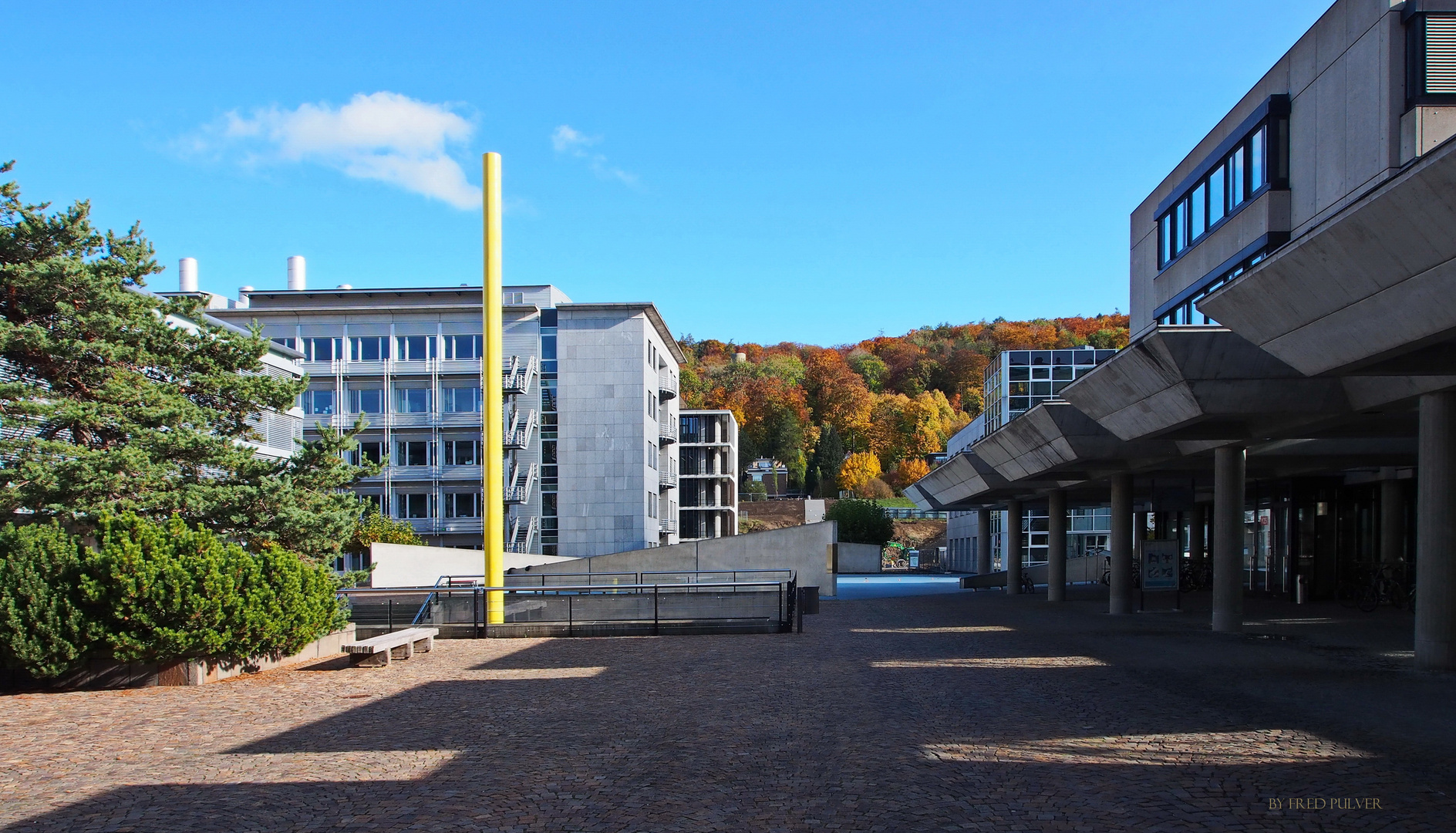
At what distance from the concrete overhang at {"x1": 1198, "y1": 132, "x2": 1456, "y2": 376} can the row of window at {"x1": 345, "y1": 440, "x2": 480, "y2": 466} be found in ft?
163

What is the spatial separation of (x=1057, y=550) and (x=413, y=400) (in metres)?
35.0

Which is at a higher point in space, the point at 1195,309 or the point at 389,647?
the point at 1195,309

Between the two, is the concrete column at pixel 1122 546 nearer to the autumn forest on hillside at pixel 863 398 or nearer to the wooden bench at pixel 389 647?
the wooden bench at pixel 389 647

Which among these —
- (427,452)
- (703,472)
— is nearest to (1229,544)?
(427,452)

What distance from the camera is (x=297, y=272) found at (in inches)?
2682

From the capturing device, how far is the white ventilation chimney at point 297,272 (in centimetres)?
6769

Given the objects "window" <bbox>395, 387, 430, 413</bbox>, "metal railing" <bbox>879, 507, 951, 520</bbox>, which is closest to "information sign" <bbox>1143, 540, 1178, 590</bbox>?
"window" <bbox>395, 387, 430, 413</bbox>

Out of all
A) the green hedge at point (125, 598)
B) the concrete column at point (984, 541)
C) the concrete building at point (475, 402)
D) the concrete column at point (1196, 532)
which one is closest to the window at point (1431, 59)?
the green hedge at point (125, 598)

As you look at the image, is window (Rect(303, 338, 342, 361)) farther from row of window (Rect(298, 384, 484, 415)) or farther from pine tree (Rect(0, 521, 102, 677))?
pine tree (Rect(0, 521, 102, 677))

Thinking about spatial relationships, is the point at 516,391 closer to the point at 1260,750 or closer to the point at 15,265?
the point at 15,265

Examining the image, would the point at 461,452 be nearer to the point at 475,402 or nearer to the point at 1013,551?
the point at 475,402

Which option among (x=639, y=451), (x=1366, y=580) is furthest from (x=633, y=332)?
(x=1366, y=580)

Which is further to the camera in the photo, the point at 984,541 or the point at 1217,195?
the point at 984,541

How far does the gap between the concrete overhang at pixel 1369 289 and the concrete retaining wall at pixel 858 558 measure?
6855 cm
